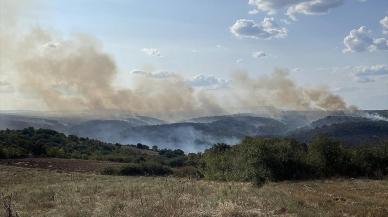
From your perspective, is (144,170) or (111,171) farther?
(144,170)

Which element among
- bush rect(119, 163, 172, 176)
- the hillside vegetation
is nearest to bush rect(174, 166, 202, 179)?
the hillside vegetation

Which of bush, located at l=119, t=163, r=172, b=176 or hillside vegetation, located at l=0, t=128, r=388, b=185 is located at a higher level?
hillside vegetation, located at l=0, t=128, r=388, b=185

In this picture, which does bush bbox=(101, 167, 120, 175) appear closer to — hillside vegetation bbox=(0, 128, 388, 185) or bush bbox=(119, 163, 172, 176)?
bush bbox=(119, 163, 172, 176)

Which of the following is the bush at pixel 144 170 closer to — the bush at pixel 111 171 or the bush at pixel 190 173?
the bush at pixel 111 171

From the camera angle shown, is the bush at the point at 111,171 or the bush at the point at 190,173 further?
the bush at the point at 111,171

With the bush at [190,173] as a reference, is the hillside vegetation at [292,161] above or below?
above

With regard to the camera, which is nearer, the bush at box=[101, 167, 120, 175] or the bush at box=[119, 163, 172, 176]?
the bush at box=[101, 167, 120, 175]

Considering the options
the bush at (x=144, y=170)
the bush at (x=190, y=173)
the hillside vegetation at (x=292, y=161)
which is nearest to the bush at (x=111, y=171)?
the bush at (x=144, y=170)

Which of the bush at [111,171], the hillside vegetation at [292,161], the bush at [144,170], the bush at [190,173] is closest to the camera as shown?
the hillside vegetation at [292,161]

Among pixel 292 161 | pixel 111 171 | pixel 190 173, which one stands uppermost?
pixel 292 161

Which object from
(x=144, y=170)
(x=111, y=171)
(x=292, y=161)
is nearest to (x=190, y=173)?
(x=111, y=171)

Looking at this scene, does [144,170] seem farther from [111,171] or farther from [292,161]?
[292,161]

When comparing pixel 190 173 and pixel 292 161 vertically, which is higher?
pixel 292 161

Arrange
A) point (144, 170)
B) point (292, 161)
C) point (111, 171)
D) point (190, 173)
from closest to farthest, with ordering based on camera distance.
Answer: point (292, 161)
point (190, 173)
point (111, 171)
point (144, 170)
